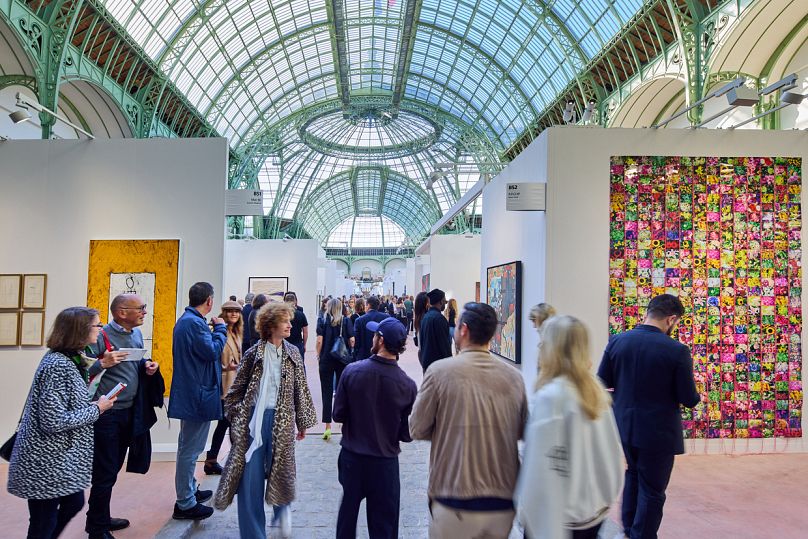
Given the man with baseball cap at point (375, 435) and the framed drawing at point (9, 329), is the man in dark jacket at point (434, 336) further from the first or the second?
the framed drawing at point (9, 329)

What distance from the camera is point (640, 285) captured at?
21.7ft

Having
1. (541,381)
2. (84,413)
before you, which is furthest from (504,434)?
(84,413)

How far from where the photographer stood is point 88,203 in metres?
6.71

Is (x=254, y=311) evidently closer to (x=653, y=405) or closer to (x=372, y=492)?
(x=372, y=492)

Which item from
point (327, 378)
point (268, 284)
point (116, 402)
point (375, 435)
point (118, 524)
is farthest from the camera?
point (268, 284)

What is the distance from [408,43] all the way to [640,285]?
2151 centimetres

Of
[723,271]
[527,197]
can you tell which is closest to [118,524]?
[527,197]

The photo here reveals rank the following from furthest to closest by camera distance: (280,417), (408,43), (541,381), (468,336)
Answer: (408,43), (280,417), (468,336), (541,381)

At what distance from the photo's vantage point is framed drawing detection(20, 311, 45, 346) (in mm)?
6578

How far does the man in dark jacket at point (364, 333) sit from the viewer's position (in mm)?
7105

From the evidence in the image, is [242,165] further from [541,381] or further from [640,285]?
[541,381]

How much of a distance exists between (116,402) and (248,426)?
3.29ft

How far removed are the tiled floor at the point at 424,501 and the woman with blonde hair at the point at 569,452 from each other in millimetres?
2247

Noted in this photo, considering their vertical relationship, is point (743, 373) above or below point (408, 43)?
below
